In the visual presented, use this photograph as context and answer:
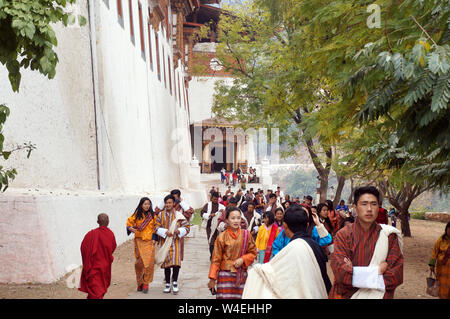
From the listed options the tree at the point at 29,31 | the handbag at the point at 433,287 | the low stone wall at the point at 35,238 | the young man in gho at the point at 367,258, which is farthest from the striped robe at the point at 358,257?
the low stone wall at the point at 35,238

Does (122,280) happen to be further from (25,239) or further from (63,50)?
(63,50)

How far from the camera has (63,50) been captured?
493 inches

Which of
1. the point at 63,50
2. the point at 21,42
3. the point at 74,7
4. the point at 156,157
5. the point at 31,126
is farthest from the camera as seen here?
the point at 156,157

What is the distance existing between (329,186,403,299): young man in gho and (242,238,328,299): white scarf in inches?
9.7

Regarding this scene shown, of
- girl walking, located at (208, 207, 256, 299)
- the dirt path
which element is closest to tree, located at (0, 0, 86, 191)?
girl walking, located at (208, 207, 256, 299)

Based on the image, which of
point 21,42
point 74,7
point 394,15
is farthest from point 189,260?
point 21,42

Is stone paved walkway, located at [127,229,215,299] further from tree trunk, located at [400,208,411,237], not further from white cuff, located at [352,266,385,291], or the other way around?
tree trunk, located at [400,208,411,237]

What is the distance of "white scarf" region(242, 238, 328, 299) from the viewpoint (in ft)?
13.0

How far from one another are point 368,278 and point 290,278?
638mm

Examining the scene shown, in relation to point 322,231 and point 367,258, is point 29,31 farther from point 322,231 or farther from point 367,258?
point 322,231

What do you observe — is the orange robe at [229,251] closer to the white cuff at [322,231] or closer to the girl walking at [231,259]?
the girl walking at [231,259]

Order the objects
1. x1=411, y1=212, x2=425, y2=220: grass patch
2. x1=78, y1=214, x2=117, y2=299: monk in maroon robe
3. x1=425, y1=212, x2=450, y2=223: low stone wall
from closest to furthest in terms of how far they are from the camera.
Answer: x1=78, y1=214, x2=117, y2=299: monk in maroon robe → x1=425, y1=212, x2=450, y2=223: low stone wall → x1=411, y1=212, x2=425, y2=220: grass patch

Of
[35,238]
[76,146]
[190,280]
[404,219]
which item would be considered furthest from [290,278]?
[404,219]

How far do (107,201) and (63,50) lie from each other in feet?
12.5
